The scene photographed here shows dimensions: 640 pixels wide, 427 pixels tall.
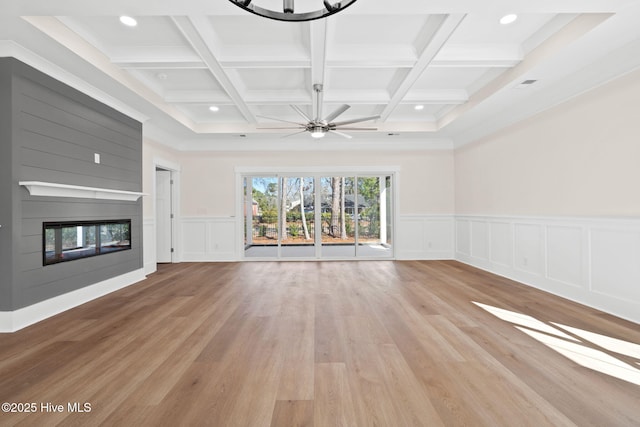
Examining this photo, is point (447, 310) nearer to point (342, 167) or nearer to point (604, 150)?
point (604, 150)

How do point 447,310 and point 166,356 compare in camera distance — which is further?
point 447,310

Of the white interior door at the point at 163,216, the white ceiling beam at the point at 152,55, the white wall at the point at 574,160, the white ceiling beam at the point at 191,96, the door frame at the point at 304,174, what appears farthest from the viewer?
the door frame at the point at 304,174

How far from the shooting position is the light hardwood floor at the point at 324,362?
1630 millimetres

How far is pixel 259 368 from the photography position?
2.09m

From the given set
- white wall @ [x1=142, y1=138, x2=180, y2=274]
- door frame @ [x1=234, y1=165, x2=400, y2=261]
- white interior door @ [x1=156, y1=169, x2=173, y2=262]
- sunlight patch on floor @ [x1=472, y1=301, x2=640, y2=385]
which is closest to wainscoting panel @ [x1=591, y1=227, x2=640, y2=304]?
sunlight patch on floor @ [x1=472, y1=301, x2=640, y2=385]

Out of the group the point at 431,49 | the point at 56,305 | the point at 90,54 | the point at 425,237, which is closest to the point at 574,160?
the point at 431,49

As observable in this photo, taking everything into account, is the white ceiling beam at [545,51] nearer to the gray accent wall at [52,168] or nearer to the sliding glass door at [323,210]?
the sliding glass door at [323,210]

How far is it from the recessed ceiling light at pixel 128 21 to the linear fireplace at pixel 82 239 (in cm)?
223

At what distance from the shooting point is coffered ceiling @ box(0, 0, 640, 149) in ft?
8.26

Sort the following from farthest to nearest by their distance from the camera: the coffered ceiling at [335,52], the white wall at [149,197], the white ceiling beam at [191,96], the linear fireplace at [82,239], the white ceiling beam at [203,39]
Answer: the white wall at [149,197] < the white ceiling beam at [191,96] < the linear fireplace at [82,239] < the white ceiling beam at [203,39] < the coffered ceiling at [335,52]

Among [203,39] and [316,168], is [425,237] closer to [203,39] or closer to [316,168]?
[316,168]

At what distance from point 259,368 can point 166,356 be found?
0.77 metres

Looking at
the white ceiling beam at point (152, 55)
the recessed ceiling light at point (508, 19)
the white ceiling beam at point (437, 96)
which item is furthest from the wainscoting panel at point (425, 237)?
the white ceiling beam at point (152, 55)

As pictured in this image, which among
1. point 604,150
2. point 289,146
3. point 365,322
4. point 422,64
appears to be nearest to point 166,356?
point 365,322
